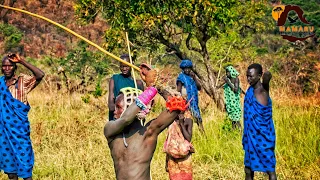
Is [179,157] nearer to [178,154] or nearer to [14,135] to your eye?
[178,154]

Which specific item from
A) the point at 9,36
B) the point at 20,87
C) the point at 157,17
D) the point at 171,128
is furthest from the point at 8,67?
the point at 9,36

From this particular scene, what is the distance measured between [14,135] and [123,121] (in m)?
2.24

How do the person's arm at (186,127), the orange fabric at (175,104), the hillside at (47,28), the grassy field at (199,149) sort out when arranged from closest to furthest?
the orange fabric at (175,104) → the person's arm at (186,127) → the grassy field at (199,149) → the hillside at (47,28)

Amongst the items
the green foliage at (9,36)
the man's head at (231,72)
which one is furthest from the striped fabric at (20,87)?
the green foliage at (9,36)

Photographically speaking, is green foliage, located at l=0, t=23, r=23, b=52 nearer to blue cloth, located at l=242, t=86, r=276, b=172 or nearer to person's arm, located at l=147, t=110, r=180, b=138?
blue cloth, located at l=242, t=86, r=276, b=172

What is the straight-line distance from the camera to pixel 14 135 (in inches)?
171

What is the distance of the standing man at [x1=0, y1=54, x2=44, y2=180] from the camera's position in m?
4.32

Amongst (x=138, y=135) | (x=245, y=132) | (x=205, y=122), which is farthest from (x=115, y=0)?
(x=138, y=135)

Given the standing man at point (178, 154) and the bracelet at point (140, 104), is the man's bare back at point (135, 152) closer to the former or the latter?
the bracelet at point (140, 104)

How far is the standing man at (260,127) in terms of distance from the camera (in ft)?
14.4

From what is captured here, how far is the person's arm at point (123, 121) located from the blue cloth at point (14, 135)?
6.70 feet

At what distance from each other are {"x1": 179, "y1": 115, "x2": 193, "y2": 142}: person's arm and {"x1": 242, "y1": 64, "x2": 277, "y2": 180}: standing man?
593 mm

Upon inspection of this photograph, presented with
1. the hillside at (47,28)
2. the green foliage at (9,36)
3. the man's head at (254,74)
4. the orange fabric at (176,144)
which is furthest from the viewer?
the hillside at (47,28)

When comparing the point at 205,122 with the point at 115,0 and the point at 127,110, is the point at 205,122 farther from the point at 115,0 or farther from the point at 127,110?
the point at 127,110
